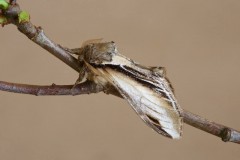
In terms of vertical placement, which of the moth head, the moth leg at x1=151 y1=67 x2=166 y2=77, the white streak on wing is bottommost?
the white streak on wing

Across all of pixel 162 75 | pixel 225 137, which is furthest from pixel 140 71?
pixel 225 137

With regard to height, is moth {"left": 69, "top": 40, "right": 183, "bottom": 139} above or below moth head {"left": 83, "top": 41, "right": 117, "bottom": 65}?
below

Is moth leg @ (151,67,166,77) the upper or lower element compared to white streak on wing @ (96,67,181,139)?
upper

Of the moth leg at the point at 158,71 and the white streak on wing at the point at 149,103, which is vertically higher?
the moth leg at the point at 158,71

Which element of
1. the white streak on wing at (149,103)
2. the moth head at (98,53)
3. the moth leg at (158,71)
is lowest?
the white streak on wing at (149,103)

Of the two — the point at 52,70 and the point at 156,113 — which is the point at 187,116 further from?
the point at 52,70
